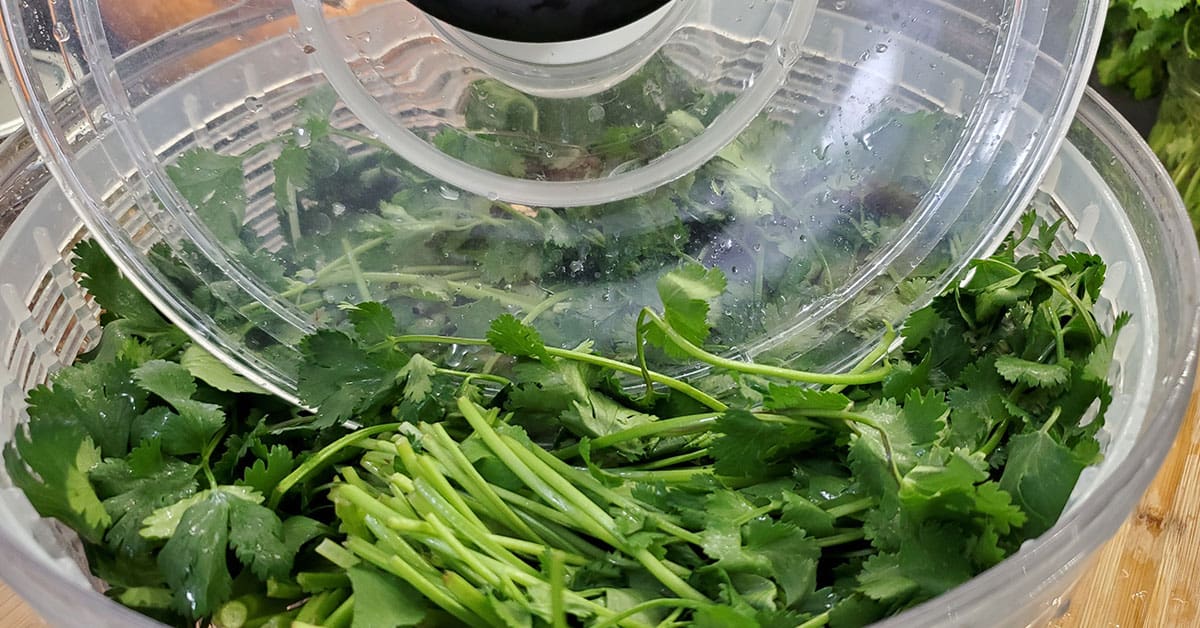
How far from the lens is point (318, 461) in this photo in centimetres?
54

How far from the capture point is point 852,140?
555 millimetres

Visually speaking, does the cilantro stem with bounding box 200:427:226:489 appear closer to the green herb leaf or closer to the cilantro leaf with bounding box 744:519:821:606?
the green herb leaf

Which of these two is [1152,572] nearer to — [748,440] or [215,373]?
[748,440]

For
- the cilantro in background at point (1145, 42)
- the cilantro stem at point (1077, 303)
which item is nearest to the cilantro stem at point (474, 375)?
the cilantro stem at point (1077, 303)

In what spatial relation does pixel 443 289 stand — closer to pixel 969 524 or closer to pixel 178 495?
pixel 178 495

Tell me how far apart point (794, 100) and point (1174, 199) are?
259 mm

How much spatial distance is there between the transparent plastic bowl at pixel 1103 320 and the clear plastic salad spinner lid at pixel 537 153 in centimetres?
10

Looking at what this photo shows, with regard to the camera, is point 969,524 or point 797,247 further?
point 797,247

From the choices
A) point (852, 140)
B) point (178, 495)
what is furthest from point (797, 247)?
point (178, 495)

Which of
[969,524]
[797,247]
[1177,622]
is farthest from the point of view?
[1177,622]

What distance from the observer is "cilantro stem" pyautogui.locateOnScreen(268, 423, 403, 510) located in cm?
53

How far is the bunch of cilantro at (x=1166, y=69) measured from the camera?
1.04 metres

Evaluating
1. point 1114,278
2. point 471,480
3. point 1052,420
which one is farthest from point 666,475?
point 1114,278

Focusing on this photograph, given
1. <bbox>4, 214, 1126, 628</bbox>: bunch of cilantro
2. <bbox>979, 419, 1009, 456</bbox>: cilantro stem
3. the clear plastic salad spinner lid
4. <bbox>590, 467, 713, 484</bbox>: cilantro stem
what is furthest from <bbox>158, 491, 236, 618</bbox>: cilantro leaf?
<bbox>979, 419, 1009, 456</bbox>: cilantro stem
